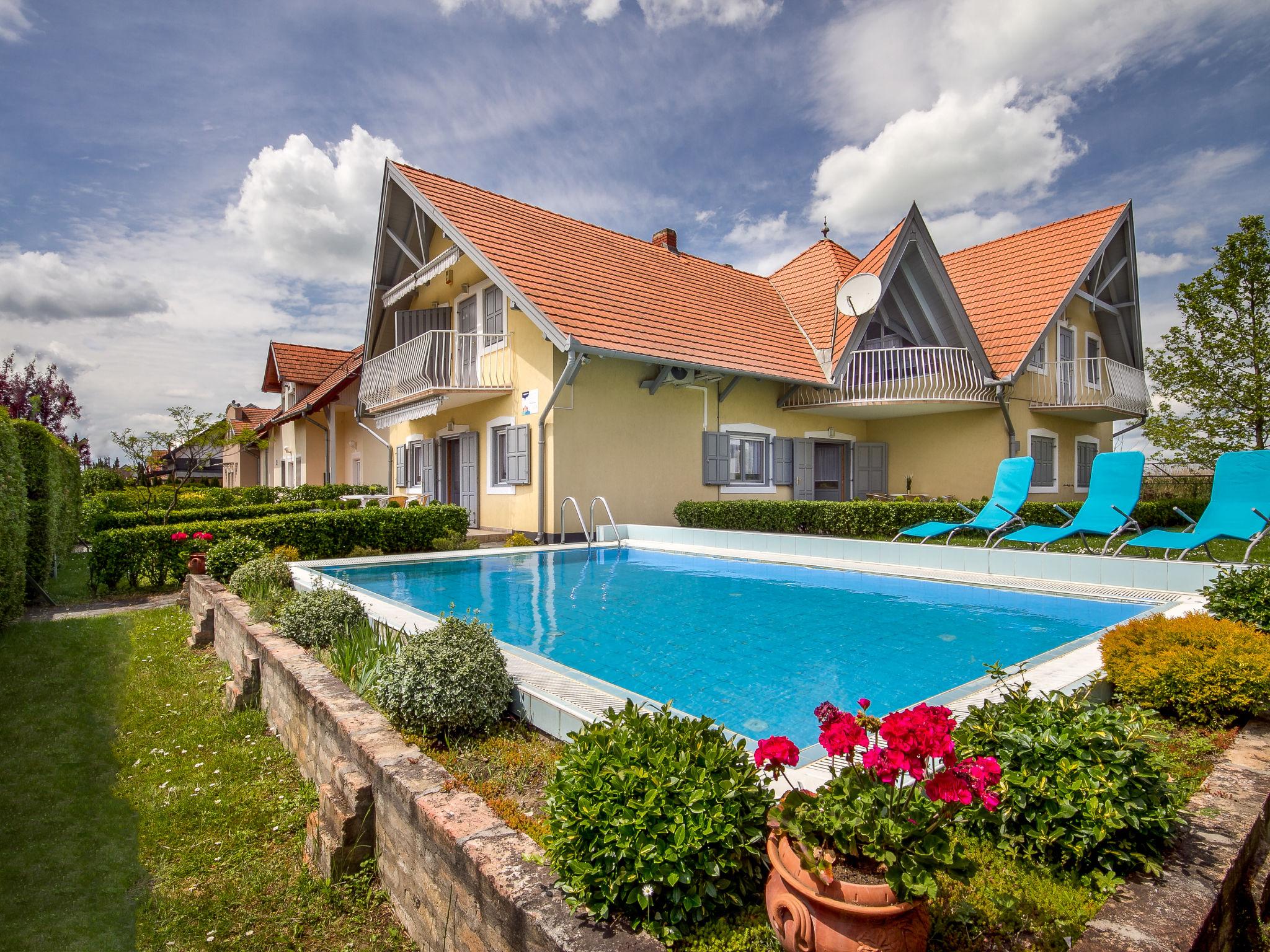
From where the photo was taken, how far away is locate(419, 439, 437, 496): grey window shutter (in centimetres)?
1817

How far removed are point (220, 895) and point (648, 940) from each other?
226 centimetres

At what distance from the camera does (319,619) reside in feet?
17.4

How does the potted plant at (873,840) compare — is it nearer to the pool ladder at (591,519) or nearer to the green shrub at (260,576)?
the green shrub at (260,576)

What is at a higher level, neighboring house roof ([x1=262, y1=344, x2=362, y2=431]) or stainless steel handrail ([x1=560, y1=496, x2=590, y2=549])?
neighboring house roof ([x1=262, y1=344, x2=362, y2=431])

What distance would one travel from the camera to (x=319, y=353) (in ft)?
94.5

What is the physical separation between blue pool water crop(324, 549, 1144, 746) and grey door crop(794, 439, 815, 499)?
700 centimetres

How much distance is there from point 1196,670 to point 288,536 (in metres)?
11.6

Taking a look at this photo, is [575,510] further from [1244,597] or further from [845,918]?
[845,918]

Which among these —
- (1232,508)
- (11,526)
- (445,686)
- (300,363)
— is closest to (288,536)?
(11,526)

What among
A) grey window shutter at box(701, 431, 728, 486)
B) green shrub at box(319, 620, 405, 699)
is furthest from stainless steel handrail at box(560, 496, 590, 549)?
green shrub at box(319, 620, 405, 699)

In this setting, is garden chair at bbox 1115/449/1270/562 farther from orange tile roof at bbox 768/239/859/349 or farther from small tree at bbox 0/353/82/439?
small tree at bbox 0/353/82/439

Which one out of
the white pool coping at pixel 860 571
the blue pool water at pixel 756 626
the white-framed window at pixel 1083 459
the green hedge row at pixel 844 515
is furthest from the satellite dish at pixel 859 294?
the white-framed window at pixel 1083 459

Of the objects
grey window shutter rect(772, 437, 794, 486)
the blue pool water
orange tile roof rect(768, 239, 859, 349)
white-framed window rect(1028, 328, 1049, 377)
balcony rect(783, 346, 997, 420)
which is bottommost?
the blue pool water

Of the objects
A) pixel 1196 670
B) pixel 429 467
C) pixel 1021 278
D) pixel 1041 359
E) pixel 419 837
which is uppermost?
pixel 1021 278
